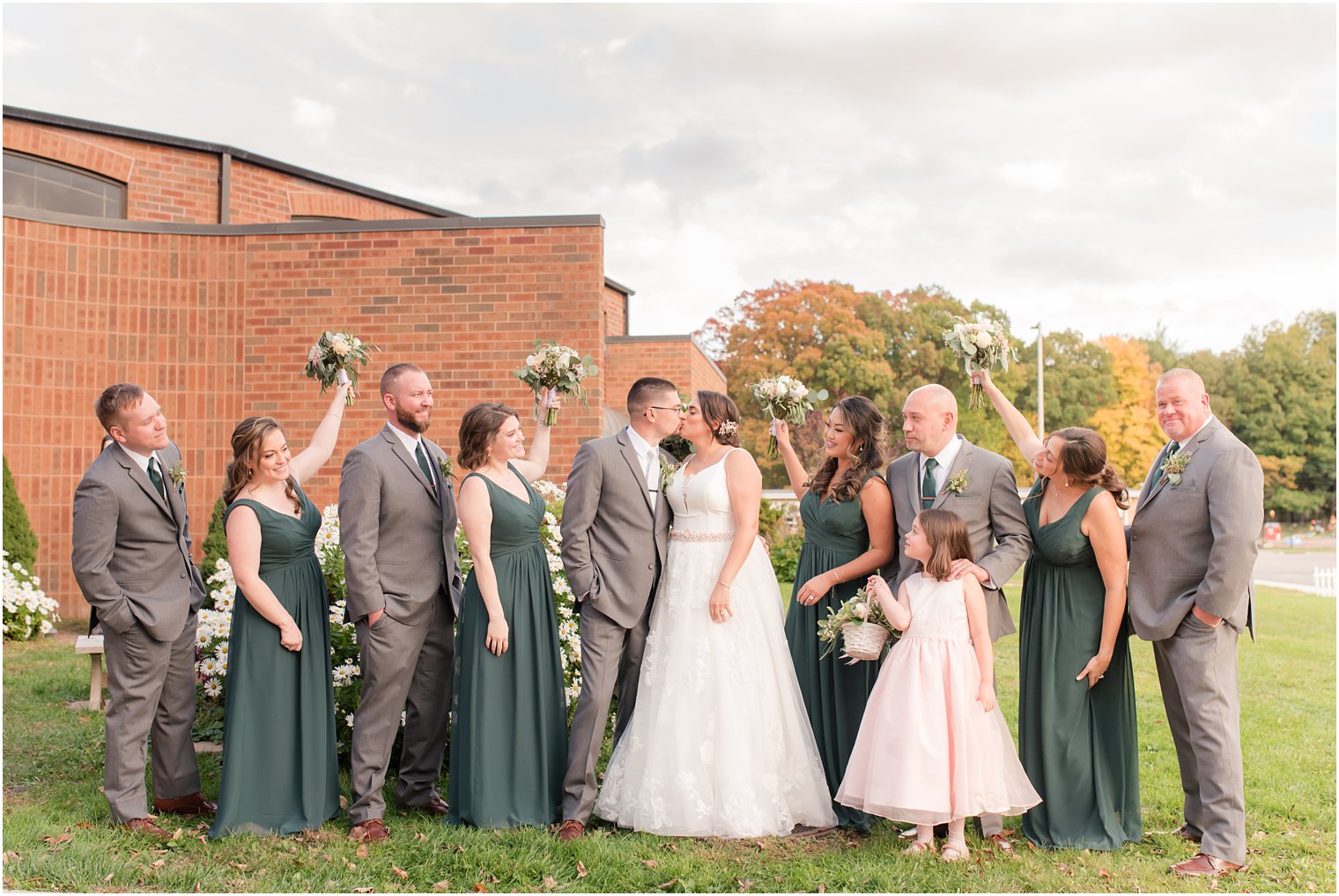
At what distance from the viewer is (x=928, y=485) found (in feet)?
18.0

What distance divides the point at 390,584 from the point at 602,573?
1.15m

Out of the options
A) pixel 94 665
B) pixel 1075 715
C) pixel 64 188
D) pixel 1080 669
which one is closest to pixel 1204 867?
pixel 1075 715

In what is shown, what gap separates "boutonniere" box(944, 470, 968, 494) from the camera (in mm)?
5297

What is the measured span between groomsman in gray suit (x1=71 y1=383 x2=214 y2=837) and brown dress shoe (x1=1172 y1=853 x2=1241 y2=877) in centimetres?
522

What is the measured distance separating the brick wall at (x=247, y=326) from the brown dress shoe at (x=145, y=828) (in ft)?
20.9

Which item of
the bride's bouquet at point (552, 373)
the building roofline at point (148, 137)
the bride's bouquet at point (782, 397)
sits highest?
the building roofline at point (148, 137)

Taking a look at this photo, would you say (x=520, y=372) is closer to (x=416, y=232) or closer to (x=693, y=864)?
(x=693, y=864)

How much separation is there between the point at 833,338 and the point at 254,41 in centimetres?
2725

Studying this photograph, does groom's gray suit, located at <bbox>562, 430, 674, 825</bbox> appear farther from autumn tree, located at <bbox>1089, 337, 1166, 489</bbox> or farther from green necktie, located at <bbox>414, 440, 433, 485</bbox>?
autumn tree, located at <bbox>1089, 337, 1166, 489</bbox>

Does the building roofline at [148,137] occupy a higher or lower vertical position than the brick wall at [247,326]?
higher

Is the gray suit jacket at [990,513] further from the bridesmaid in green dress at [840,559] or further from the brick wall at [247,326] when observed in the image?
the brick wall at [247,326]

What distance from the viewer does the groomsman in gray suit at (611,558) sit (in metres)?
5.56

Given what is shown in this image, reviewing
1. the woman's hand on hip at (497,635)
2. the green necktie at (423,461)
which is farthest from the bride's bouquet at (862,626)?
the green necktie at (423,461)

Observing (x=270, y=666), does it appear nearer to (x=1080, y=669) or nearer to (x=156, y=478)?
(x=156, y=478)
